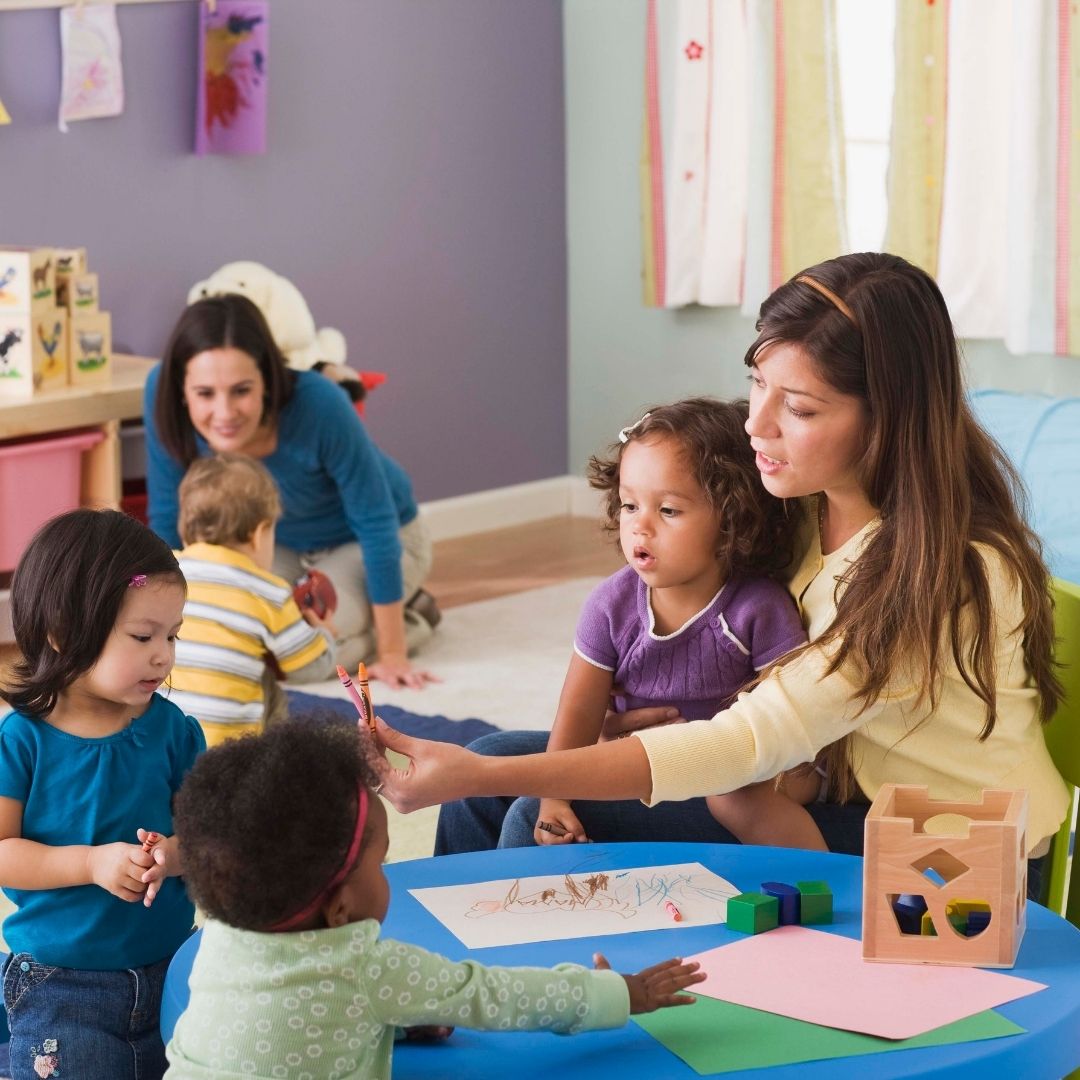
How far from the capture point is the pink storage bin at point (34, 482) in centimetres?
344

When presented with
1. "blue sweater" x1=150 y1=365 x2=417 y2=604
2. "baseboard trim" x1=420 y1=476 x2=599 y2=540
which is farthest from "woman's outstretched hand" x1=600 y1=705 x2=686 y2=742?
"baseboard trim" x1=420 y1=476 x2=599 y2=540

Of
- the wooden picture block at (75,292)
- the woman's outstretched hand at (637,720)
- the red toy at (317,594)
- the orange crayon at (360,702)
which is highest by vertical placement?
the wooden picture block at (75,292)

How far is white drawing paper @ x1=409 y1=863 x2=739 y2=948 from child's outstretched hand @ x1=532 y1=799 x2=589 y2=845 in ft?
0.54

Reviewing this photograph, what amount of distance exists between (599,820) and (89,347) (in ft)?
7.59

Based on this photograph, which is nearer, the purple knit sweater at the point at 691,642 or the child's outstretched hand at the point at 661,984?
the child's outstretched hand at the point at 661,984

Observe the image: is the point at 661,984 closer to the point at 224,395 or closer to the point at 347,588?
the point at 224,395

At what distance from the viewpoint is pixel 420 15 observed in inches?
183

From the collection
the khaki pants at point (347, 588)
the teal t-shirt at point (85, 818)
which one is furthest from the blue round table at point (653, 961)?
the khaki pants at point (347, 588)

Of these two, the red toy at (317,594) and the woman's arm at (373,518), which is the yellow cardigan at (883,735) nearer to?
the red toy at (317,594)

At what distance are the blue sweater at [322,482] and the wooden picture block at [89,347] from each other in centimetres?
31

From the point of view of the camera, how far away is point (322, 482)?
138 inches

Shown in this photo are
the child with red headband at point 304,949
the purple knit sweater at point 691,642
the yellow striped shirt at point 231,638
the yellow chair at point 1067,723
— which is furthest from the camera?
the yellow striped shirt at point 231,638

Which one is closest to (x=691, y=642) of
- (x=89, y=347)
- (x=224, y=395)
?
(x=224, y=395)

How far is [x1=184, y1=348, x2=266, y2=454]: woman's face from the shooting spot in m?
3.17
